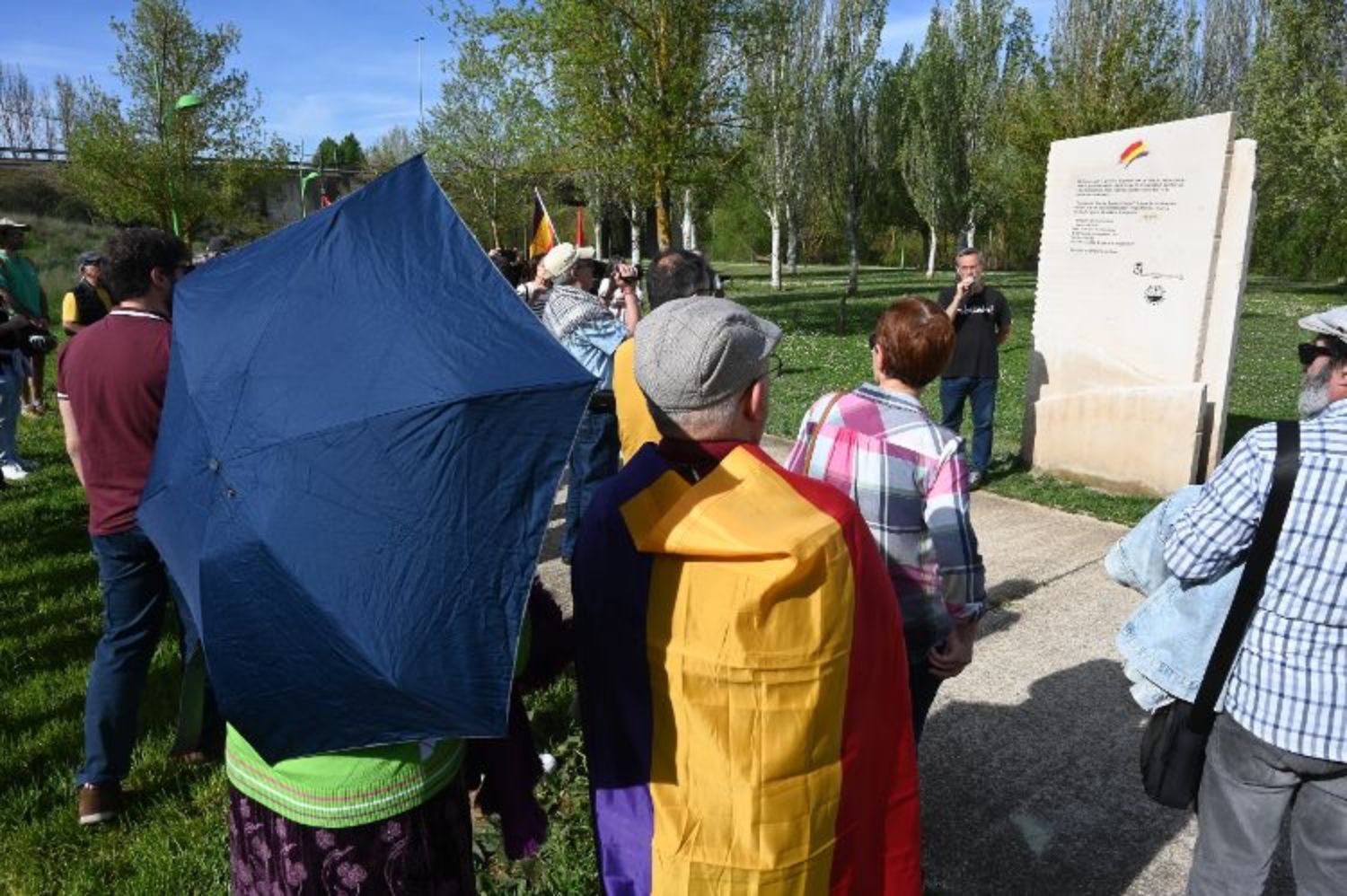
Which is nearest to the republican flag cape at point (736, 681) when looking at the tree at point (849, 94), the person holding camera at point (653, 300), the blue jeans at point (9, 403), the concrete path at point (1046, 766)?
the concrete path at point (1046, 766)

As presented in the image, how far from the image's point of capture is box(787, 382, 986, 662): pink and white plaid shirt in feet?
7.44

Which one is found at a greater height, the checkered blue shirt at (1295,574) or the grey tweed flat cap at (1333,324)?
the grey tweed flat cap at (1333,324)

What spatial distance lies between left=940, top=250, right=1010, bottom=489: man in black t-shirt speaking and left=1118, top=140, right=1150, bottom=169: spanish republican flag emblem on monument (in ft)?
3.90

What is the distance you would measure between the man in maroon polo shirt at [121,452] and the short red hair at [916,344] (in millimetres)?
2247

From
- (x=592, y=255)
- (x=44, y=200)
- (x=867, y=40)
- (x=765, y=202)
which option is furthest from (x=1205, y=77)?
(x=44, y=200)

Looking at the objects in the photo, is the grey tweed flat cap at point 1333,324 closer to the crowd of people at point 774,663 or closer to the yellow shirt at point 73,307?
the crowd of people at point 774,663

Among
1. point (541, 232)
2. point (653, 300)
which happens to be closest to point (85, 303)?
point (541, 232)

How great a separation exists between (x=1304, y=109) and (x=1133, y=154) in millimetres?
27087

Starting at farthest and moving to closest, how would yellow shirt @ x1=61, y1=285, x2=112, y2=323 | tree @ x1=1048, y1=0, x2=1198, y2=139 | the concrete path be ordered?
1. tree @ x1=1048, y1=0, x2=1198, y2=139
2. yellow shirt @ x1=61, y1=285, x2=112, y2=323
3. the concrete path

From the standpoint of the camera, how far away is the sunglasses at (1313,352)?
6.59 feet

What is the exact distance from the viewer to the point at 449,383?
4.28 ft

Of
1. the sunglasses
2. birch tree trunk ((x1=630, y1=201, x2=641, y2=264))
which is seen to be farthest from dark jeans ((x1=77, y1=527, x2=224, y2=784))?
birch tree trunk ((x1=630, y1=201, x2=641, y2=264))

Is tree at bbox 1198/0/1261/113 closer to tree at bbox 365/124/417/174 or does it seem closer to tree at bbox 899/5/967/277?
tree at bbox 899/5/967/277

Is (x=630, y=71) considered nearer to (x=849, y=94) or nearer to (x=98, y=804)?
(x=849, y=94)
